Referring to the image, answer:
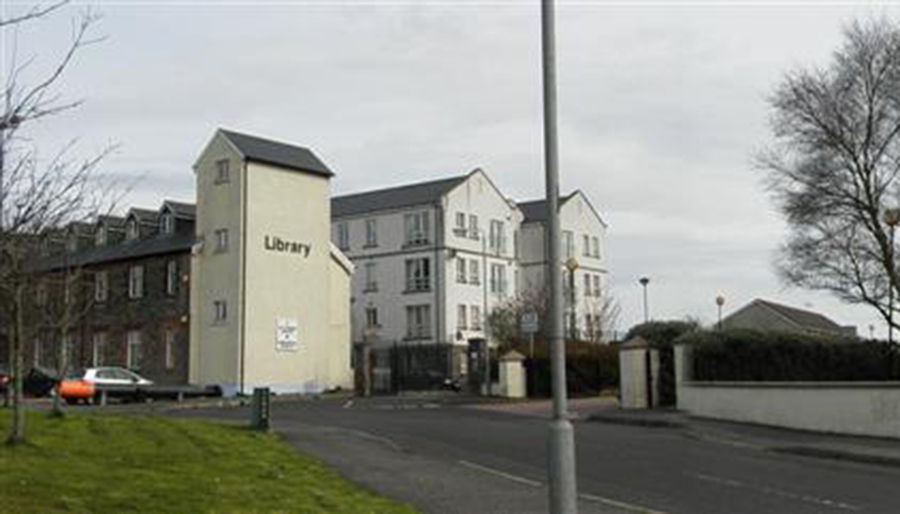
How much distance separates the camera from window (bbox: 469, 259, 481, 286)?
72.8m

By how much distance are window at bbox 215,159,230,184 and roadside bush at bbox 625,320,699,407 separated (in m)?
21.8

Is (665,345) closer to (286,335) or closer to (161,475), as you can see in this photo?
(286,335)

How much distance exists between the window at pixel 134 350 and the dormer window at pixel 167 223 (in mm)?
5454

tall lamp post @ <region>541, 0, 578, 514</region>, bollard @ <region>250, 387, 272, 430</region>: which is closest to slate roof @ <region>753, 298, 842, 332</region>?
bollard @ <region>250, 387, 272, 430</region>

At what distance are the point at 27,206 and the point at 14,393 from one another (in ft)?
14.2

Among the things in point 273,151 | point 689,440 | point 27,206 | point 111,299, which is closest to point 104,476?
point 27,206

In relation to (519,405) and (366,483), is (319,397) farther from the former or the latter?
(366,483)

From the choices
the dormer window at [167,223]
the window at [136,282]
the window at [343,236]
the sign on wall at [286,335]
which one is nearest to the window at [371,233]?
the window at [343,236]

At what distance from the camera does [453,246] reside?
7081 centimetres

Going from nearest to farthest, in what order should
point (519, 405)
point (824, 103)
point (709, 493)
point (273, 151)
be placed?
point (709, 493), point (519, 405), point (824, 103), point (273, 151)

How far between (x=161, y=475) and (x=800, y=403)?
1842 centimetres

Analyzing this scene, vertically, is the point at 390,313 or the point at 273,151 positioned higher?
the point at 273,151

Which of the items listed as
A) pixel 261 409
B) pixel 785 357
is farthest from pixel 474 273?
pixel 261 409

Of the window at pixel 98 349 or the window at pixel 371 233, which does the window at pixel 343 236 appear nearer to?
the window at pixel 371 233
